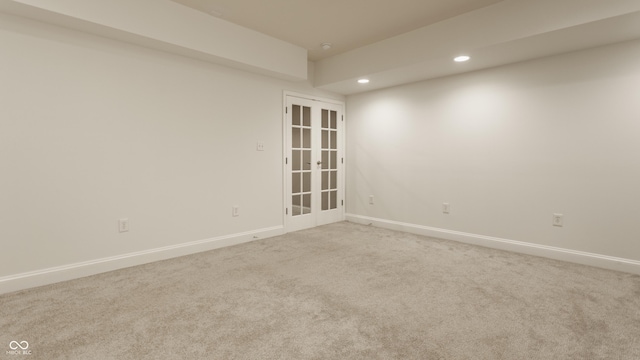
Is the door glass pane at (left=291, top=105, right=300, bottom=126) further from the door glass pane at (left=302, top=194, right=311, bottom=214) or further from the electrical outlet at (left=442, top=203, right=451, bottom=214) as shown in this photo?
the electrical outlet at (left=442, top=203, right=451, bottom=214)

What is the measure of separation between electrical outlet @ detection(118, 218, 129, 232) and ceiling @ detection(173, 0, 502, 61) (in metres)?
2.19

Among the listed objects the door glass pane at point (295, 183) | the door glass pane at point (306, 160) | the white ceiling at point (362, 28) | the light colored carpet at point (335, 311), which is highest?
the white ceiling at point (362, 28)

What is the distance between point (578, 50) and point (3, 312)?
5355 millimetres

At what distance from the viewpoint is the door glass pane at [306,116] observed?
4703 millimetres

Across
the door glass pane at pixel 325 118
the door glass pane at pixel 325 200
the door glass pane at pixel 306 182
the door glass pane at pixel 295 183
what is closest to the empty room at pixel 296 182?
the door glass pane at pixel 295 183

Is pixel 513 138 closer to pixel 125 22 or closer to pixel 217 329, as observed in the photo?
pixel 217 329

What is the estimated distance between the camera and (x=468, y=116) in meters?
3.89

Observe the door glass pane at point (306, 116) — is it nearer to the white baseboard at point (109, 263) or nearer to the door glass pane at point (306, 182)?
the door glass pane at point (306, 182)

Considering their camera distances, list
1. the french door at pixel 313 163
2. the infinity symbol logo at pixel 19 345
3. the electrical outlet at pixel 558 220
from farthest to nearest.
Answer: the french door at pixel 313 163, the electrical outlet at pixel 558 220, the infinity symbol logo at pixel 19 345

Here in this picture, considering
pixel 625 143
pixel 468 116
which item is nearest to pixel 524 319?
pixel 625 143

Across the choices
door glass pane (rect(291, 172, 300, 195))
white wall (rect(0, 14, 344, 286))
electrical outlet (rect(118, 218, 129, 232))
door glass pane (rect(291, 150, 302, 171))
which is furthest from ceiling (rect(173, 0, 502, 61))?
electrical outlet (rect(118, 218, 129, 232))

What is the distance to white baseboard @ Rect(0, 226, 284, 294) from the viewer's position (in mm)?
2475

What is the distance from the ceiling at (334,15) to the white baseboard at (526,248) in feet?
8.45

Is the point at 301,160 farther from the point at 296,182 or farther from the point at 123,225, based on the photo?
the point at 123,225
